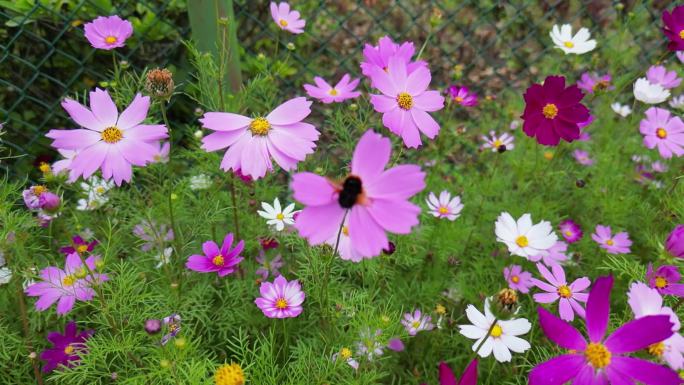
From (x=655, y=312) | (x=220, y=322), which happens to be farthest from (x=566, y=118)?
(x=220, y=322)

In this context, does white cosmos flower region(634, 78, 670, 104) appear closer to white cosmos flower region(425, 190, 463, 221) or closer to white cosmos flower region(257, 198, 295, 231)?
white cosmos flower region(425, 190, 463, 221)

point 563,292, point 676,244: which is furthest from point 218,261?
point 676,244

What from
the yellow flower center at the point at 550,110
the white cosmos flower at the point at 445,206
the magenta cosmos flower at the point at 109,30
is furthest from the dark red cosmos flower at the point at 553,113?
the magenta cosmos flower at the point at 109,30

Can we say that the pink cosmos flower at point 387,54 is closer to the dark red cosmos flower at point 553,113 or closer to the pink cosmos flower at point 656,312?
the dark red cosmos flower at point 553,113

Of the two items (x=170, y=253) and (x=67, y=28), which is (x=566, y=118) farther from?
(x=67, y=28)

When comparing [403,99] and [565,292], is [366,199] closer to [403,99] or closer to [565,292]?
[403,99]

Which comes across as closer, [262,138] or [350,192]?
[350,192]
